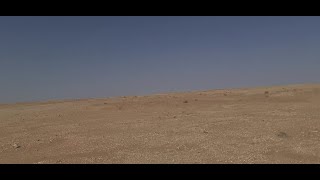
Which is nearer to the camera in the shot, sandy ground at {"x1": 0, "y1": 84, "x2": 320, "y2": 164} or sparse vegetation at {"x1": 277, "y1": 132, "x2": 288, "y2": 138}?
sandy ground at {"x1": 0, "y1": 84, "x2": 320, "y2": 164}

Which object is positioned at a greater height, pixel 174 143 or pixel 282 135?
pixel 282 135

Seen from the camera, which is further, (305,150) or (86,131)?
(86,131)

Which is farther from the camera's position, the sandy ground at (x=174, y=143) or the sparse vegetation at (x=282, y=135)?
the sparse vegetation at (x=282, y=135)

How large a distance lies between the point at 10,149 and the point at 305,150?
26.5 feet

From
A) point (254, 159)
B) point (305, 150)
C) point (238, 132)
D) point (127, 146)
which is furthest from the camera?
point (238, 132)

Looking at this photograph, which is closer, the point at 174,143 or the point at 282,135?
the point at 174,143

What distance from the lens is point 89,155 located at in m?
8.48

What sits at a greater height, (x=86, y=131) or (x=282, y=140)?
(x=86, y=131)

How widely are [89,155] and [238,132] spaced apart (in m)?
5.27
